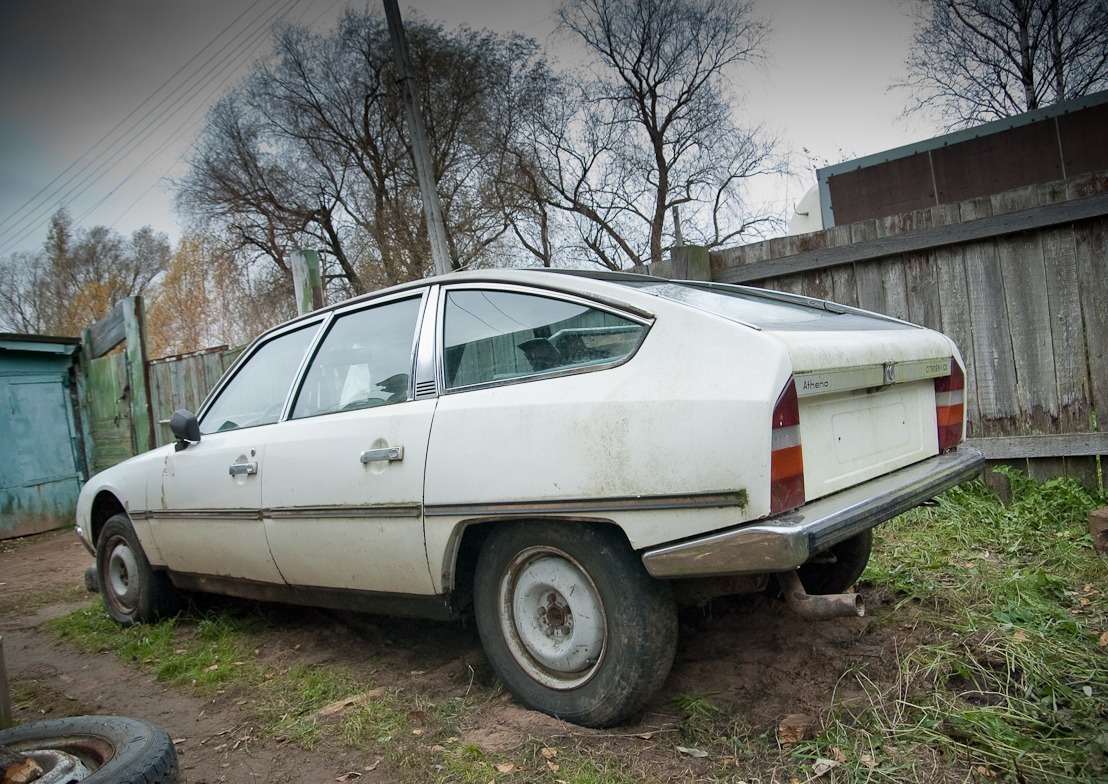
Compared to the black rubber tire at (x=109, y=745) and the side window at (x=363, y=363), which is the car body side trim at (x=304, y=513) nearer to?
the side window at (x=363, y=363)

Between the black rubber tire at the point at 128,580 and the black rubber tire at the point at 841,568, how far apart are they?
11.8ft

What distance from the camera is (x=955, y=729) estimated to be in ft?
7.34

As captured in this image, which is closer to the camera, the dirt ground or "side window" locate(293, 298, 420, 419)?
the dirt ground

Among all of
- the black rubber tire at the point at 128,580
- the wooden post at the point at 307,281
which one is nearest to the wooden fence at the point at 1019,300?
the wooden post at the point at 307,281

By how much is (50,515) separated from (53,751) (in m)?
8.32

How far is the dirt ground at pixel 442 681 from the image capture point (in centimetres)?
252

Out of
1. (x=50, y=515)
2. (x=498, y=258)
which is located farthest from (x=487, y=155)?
(x=50, y=515)

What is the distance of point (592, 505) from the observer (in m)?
2.33

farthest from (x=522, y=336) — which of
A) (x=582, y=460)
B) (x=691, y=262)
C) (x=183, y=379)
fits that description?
(x=183, y=379)

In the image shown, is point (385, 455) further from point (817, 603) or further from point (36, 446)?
point (36, 446)

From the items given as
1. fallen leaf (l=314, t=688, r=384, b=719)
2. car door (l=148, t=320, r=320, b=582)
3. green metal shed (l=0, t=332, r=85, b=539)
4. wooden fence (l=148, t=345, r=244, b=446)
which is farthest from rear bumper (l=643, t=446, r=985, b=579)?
green metal shed (l=0, t=332, r=85, b=539)

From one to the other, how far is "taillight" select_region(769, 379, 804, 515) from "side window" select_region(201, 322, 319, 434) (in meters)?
2.44

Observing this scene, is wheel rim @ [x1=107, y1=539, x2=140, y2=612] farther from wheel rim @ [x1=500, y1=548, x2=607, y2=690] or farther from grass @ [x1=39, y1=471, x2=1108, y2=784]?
wheel rim @ [x1=500, y1=548, x2=607, y2=690]

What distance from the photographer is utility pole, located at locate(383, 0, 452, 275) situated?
909cm
